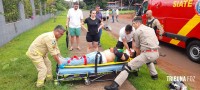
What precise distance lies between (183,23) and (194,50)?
3.50 ft

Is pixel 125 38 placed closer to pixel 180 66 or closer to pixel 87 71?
pixel 87 71

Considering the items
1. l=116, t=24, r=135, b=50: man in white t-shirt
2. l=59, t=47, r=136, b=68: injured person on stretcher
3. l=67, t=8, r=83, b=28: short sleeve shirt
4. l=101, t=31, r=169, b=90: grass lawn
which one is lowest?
l=101, t=31, r=169, b=90: grass lawn

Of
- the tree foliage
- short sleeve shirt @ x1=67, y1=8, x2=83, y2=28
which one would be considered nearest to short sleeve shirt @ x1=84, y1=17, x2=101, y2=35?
short sleeve shirt @ x1=67, y1=8, x2=83, y2=28

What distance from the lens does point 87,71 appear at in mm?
4957

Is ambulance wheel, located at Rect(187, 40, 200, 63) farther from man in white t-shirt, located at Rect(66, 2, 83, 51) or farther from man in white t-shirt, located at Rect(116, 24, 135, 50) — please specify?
man in white t-shirt, located at Rect(66, 2, 83, 51)

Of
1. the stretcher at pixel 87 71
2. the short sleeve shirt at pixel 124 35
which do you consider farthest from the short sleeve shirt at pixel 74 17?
the stretcher at pixel 87 71

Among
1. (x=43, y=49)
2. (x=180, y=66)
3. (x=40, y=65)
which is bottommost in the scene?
(x=180, y=66)

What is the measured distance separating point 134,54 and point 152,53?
30.4 inches

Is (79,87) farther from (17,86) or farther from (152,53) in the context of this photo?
(152,53)

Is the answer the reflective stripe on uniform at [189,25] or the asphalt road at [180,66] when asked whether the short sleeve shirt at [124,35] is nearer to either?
the asphalt road at [180,66]

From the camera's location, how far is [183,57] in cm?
806

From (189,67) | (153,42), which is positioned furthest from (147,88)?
(189,67)

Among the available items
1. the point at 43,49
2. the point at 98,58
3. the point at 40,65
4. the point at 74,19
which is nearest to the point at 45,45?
the point at 43,49

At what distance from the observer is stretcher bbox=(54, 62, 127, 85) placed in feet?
16.0
